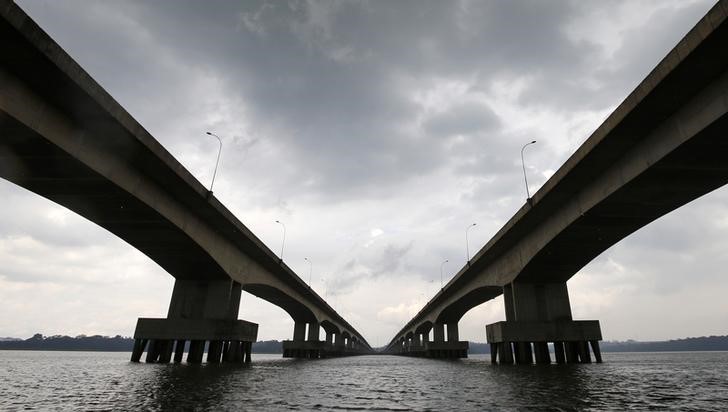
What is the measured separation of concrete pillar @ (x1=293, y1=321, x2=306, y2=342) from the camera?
7573 centimetres

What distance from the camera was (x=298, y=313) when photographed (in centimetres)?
6831

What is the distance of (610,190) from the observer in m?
19.2

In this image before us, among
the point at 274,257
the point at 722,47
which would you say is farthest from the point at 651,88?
the point at 274,257

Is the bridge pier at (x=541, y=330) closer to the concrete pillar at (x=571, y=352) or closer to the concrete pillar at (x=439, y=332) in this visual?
the concrete pillar at (x=571, y=352)

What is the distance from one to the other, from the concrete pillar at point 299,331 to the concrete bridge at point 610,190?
44485 mm

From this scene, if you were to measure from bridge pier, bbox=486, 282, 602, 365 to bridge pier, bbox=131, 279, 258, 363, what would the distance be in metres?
21.9

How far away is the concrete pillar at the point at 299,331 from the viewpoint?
75.7 meters

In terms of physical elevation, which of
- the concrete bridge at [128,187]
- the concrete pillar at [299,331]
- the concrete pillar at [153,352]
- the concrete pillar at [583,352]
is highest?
the concrete bridge at [128,187]

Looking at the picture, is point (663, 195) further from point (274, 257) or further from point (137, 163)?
point (274, 257)

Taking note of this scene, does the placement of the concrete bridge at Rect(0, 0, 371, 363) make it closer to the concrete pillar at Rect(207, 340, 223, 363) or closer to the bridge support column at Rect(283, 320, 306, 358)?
the concrete pillar at Rect(207, 340, 223, 363)

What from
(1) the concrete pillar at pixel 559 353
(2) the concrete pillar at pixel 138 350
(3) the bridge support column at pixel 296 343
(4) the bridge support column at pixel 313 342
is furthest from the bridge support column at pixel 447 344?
(2) the concrete pillar at pixel 138 350

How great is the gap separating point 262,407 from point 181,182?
15.6 metres

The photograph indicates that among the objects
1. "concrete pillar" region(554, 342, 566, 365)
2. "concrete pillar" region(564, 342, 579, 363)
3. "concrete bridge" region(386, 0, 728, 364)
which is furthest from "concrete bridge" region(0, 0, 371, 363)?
"concrete pillar" region(564, 342, 579, 363)

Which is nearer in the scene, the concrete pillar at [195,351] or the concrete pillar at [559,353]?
the concrete pillar at [195,351]
